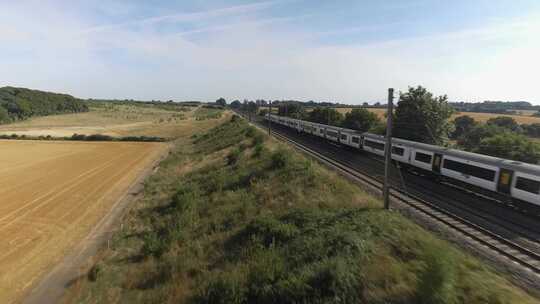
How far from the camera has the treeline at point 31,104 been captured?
390 ft

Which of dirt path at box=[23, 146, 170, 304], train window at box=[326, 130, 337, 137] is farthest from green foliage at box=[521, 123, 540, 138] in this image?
dirt path at box=[23, 146, 170, 304]

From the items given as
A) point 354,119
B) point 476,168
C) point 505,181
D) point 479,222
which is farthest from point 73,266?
point 354,119

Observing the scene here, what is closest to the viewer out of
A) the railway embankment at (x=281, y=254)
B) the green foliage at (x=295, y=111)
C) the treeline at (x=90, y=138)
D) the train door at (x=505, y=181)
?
the railway embankment at (x=281, y=254)

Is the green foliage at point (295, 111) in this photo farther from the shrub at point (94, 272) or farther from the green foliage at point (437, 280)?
the green foliage at point (437, 280)

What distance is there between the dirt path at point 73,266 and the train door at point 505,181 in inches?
970

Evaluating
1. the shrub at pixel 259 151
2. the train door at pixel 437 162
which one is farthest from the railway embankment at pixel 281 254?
the train door at pixel 437 162

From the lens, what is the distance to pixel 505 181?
17.8m

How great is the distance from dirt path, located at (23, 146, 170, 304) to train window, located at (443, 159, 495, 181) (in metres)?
24.8

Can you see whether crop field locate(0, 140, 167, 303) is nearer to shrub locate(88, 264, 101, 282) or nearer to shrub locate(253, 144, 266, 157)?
shrub locate(88, 264, 101, 282)

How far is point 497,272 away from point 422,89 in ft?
111

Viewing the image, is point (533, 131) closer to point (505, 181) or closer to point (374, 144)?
point (374, 144)

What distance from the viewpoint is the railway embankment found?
7598 millimetres

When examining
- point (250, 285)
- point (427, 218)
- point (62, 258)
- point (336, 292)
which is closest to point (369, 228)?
point (336, 292)

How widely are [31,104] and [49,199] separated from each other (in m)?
146
